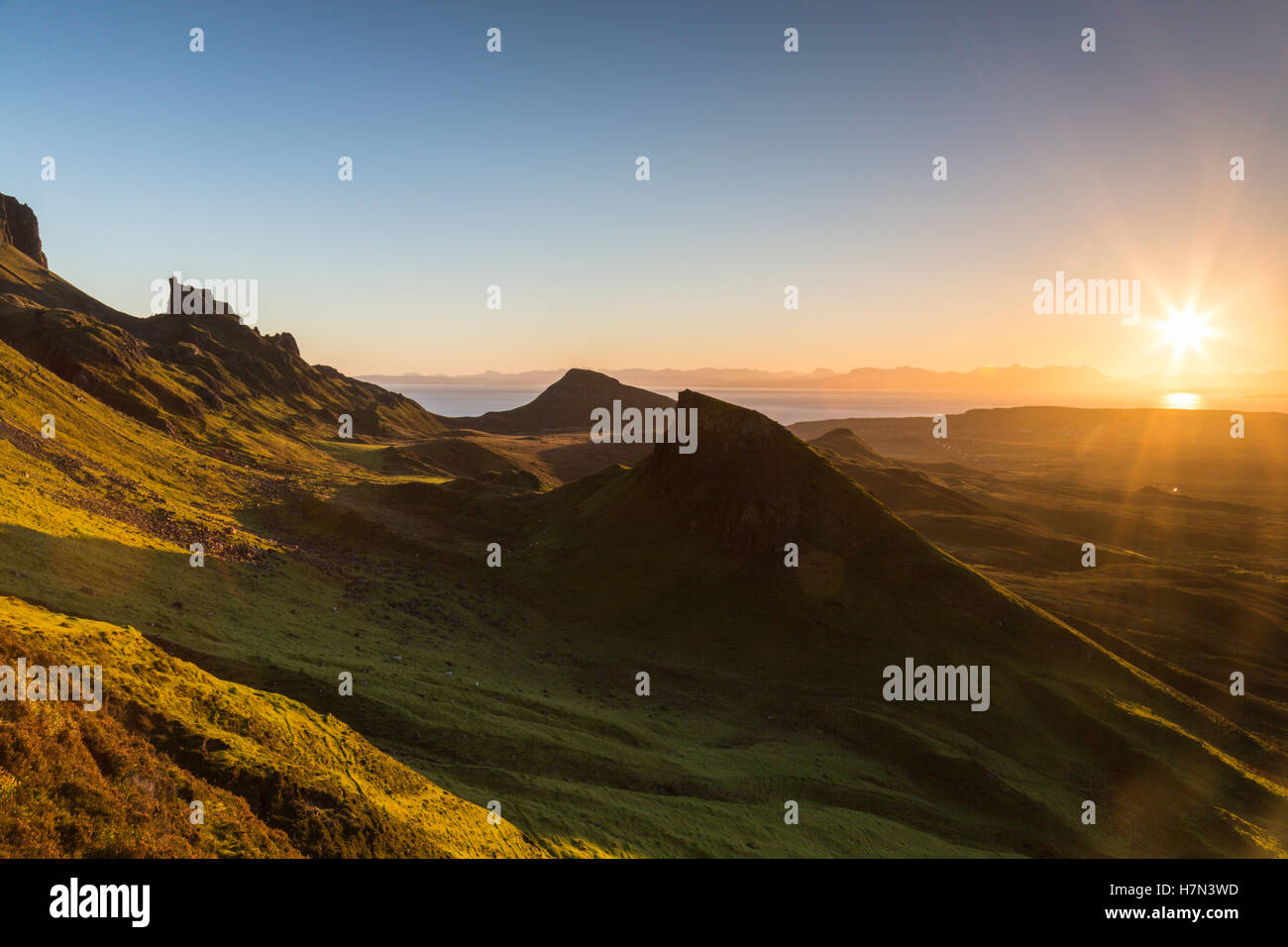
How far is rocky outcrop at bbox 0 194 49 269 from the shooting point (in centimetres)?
16488

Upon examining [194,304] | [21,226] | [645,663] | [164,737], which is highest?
[21,226]

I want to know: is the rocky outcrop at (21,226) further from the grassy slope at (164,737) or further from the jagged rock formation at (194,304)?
the grassy slope at (164,737)

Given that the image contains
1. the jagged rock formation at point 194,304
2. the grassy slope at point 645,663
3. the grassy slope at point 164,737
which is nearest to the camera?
the grassy slope at point 164,737

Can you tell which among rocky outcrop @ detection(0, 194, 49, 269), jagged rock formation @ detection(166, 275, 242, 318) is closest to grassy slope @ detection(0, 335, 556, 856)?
jagged rock formation @ detection(166, 275, 242, 318)

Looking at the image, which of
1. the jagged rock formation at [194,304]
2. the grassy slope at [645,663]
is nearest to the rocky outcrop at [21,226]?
the jagged rock formation at [194,304]

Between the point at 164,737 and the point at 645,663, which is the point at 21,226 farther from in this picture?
the point at 164,737

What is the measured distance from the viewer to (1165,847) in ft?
100

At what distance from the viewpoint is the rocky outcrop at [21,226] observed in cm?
16488

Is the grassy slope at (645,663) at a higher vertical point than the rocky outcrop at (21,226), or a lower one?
lower

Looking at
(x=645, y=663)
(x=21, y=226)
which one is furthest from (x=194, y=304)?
(x=645, y=663)

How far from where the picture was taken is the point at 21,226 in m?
167
